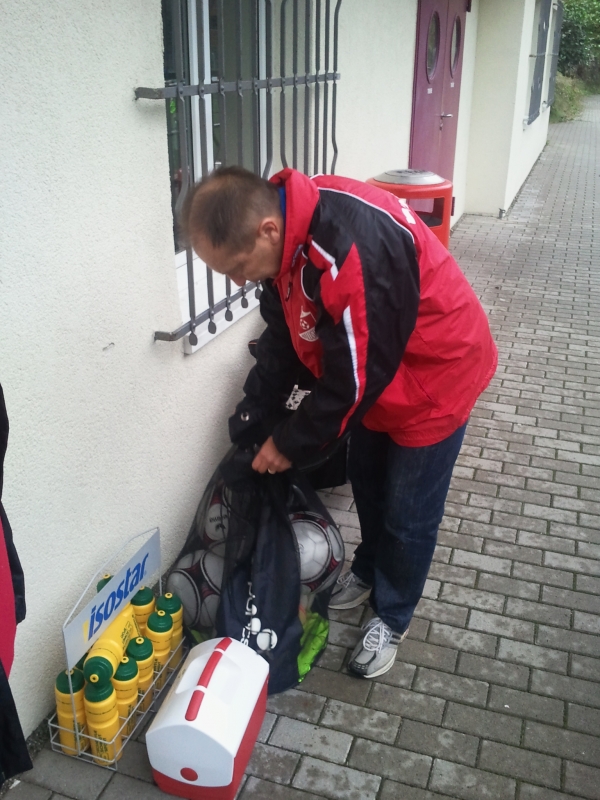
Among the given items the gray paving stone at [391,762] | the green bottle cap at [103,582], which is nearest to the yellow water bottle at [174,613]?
the green bottle cap at [103,582]

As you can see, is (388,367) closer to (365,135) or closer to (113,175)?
(113,175)

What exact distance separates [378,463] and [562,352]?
122 inches

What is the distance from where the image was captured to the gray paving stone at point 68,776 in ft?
6.52

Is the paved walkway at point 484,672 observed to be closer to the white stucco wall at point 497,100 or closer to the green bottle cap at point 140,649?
the green bottle cap at point 140,649

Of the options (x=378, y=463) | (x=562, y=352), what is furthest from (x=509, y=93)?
(x=378, y=463)

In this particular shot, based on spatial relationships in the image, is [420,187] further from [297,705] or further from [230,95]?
[297,705]

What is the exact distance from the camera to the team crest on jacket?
1.88 meters

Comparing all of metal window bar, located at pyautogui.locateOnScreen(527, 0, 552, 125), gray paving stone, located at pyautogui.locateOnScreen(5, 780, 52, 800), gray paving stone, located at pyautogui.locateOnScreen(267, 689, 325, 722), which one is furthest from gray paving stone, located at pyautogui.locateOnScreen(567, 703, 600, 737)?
metal window bar, located at pyautogui.locateOnScreen(527, 0, 552, 125)

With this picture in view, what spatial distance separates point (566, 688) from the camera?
2.37m

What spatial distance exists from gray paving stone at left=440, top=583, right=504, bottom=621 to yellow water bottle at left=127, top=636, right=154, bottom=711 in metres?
1.17

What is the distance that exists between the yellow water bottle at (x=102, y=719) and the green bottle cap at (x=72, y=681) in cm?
5

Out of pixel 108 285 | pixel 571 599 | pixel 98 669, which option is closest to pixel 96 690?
pixel 98 669

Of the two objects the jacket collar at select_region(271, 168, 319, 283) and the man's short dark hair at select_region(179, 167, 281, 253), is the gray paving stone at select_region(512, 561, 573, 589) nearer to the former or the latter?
the jacket collar at select_region(271, 168, 319, 283)

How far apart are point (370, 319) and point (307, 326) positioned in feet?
0.79
